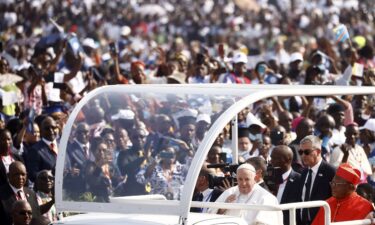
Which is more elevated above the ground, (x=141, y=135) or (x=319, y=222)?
(x=141, y=135)

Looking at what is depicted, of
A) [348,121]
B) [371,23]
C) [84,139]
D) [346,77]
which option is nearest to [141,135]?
[84,139]

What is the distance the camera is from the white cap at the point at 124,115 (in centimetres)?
1236

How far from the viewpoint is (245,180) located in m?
12.3

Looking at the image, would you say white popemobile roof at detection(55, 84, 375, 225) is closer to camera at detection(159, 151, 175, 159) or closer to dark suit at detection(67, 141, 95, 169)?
dark suit at detection(67, 141, 95, 169)

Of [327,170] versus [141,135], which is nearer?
[141,135]

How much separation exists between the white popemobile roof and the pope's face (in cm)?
64

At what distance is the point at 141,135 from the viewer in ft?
40.7

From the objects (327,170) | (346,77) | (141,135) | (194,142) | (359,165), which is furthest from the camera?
(346,77)

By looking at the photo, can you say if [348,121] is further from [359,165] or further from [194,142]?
[194,142]

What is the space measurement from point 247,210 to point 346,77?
873 centimetres

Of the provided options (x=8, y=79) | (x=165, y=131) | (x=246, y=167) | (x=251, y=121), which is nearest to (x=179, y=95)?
(x=165, y=131)

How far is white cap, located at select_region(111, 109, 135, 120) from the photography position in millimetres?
12362

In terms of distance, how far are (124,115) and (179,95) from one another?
2.33 ft

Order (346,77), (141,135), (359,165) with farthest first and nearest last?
(346,77) → (359,165) → (141,135)
